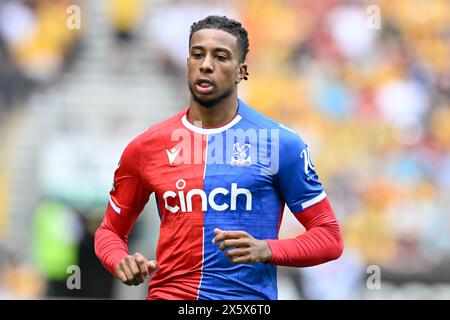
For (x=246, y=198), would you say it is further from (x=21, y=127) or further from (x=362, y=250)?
(x=21, y=127)

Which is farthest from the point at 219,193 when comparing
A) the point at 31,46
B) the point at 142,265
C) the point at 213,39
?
the point at 31,46

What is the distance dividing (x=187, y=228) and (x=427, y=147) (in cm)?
711

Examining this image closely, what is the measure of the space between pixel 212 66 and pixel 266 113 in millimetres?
6579

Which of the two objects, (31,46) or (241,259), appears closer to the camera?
(241,259)

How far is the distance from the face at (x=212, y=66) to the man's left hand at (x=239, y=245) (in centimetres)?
76

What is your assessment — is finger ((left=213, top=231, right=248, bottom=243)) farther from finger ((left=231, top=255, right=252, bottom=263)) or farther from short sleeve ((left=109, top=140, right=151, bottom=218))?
short sleeve ((left=109, top=140, right=151, bottom=218))

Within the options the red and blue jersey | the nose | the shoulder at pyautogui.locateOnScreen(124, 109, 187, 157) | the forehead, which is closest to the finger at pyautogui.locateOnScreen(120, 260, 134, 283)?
the red and blue jersey

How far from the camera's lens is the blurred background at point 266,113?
10.9m

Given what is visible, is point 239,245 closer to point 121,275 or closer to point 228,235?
point 228,235

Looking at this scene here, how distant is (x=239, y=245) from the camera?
13.4ft

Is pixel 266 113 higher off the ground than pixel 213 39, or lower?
higher

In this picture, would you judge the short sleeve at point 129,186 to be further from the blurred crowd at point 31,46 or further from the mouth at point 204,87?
the blurred crowd at point 31,46

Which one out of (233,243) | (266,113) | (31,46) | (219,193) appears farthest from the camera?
(31,46)
